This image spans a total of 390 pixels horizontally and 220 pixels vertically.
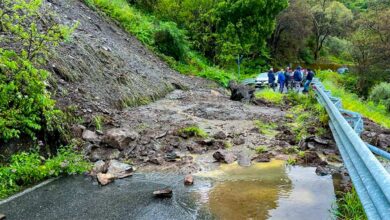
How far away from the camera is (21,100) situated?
6969 mm

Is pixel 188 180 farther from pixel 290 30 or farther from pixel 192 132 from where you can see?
pixel 290 30

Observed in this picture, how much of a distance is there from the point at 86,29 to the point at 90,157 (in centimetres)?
934

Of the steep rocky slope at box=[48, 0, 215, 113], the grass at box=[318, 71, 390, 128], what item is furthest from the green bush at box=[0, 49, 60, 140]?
the grass at box=[318, 71, 390, 128]

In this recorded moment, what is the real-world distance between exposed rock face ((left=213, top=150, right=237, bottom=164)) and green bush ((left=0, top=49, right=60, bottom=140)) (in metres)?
3.38

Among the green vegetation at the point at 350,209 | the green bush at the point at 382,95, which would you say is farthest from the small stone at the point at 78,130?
the green bush at the point at 382,95

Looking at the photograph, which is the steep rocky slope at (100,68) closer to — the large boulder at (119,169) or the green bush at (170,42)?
the large boulder at (119,169)

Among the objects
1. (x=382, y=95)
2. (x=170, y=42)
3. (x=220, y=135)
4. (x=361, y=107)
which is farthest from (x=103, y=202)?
(x=382, y=95)

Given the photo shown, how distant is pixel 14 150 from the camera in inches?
269

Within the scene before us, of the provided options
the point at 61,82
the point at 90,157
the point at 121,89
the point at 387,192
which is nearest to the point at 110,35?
the point at 121,89

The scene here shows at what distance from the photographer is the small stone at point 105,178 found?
6.33m

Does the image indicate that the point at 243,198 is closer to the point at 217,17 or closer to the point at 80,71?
the point at 80,71

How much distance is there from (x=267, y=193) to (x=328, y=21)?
59.3 m

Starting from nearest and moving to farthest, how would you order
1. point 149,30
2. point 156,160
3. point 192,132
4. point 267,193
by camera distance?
point 267,193
point 156,160
point 192,132
point 149,30

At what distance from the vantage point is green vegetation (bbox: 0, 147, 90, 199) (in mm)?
6102
